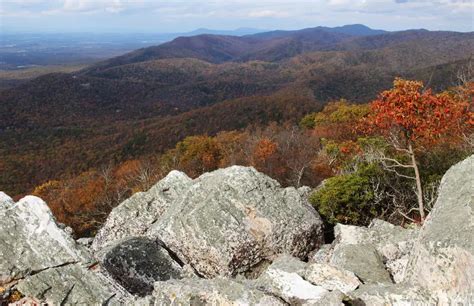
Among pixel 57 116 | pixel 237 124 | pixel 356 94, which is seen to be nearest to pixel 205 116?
pixel 237 124

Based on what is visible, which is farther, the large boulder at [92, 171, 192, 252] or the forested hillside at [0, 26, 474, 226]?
the forested hillside at [0, 26, 474, 226]

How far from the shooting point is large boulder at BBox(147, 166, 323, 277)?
11.8m

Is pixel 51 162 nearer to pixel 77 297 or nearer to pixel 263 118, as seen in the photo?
pixel 263 118

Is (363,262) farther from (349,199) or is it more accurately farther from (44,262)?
(44,262)

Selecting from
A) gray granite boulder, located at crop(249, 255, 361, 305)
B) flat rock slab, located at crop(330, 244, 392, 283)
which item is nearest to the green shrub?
flat rock slab, located at crop(330, 244, 392, 283)

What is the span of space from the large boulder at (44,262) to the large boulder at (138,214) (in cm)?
474

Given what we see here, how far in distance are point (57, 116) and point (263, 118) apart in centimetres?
10982

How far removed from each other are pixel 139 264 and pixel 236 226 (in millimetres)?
2847

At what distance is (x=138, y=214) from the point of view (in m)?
15.0

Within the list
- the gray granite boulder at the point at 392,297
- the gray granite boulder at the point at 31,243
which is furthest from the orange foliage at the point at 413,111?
the gray granite boulder at the point at 31,243

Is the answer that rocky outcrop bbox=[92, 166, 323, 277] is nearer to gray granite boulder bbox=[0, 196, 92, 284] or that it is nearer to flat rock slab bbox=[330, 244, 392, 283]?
flat rock slab bbox=[330, 244, 392, 283]

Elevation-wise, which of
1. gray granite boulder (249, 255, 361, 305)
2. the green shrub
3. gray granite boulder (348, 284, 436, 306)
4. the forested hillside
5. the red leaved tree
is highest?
the red leaved tree

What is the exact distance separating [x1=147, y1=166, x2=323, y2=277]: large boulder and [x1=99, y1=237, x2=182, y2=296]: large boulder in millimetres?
638

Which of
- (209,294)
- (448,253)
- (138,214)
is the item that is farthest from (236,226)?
(448,253)
